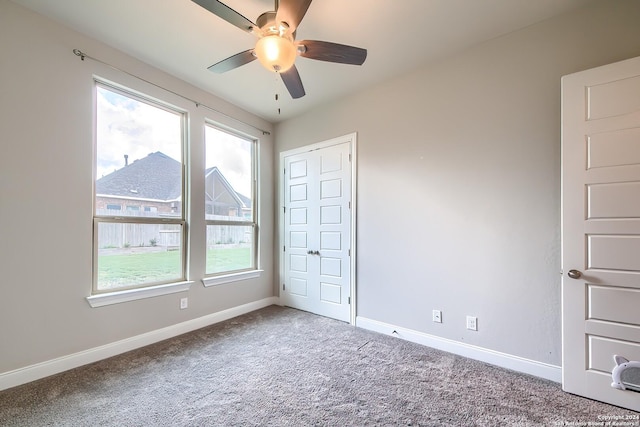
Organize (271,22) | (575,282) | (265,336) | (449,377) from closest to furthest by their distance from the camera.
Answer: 1. (271,22)
2. (575,282)
3. (449,377)
4. (265,336)

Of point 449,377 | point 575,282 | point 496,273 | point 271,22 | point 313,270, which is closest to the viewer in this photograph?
point 271,22

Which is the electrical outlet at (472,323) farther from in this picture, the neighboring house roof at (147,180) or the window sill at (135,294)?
the neighboring house roof at (147,180)

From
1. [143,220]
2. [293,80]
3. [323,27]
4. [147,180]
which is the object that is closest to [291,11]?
[293,80]

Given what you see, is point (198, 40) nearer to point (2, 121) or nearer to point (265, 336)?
point (2, 121)

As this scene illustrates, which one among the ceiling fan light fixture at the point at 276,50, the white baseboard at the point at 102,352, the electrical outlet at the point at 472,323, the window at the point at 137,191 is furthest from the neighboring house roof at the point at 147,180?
the electrical outlet at the point at 472,323

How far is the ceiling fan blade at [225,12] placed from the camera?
1461 mm

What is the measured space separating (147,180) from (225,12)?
203 centimetres

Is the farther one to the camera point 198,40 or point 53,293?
point 198,40

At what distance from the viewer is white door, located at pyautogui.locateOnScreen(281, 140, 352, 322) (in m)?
3.44

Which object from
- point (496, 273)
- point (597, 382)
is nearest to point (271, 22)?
point (496, 273)

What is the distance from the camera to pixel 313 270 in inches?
148

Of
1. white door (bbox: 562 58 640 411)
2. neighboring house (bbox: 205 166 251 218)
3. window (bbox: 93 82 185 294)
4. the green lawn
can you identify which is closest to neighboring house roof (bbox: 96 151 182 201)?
window (bbox: 93 82 185 294)

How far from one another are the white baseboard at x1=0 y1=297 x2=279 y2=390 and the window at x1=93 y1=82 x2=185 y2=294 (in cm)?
51

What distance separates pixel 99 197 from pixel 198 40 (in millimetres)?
1723
